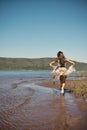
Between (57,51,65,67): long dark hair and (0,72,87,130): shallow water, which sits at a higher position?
(57,51,65,67): long dark hair

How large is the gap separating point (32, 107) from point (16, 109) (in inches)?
22.8

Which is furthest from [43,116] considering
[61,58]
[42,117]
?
[61,58]

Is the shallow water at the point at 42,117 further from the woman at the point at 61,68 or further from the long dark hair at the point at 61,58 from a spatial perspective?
the long dark hair at the point at 61,58

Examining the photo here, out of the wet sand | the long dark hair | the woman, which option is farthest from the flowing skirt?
the wet sand

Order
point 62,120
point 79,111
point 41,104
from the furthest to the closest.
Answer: point 41,104, point 79,111, point 62,120

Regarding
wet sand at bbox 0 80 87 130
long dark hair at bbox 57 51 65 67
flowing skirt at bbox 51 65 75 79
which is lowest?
wet sand at bbox 0 80 87 130

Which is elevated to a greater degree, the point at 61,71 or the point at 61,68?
the point at 61,68

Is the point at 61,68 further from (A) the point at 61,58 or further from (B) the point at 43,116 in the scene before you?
(B) the point at 43,116

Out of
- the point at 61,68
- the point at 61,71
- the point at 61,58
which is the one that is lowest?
the point at 61,71

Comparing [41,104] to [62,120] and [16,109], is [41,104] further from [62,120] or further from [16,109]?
[62,120]

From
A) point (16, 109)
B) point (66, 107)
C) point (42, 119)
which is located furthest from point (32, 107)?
point (42, 119)

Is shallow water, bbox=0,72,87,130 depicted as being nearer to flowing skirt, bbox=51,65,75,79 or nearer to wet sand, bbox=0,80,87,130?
wet sand, bbox=0,80,87,130

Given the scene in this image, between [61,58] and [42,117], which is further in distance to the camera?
[61,58]

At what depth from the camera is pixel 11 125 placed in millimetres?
5688
